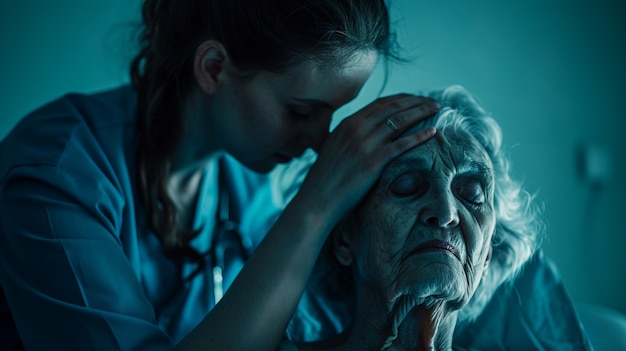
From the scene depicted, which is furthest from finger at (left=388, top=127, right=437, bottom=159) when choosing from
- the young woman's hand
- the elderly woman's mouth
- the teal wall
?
the teal wall

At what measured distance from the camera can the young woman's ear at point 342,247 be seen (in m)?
1.28

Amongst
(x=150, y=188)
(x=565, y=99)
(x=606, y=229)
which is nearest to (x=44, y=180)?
(x=150, y=188)

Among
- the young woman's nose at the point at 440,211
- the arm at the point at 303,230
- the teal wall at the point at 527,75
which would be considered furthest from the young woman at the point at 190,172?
the teal wall at the point at 527,75

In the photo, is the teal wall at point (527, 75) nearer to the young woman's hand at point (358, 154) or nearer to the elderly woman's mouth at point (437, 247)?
the young woman's hand at point (358, 154)

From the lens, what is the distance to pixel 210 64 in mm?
1308

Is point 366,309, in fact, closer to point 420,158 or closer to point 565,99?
point 420,158

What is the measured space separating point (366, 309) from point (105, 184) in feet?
1.83

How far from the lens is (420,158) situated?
1.15 meters

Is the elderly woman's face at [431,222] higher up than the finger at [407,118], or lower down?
lower down

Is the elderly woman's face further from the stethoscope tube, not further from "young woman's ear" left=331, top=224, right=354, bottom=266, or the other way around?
the stethoscope tube

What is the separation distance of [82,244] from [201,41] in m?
0.48

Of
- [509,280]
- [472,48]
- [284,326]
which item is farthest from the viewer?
[472,48]

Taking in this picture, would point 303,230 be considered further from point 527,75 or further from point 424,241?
point 527,75

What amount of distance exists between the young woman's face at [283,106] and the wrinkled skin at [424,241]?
0.67 feet
